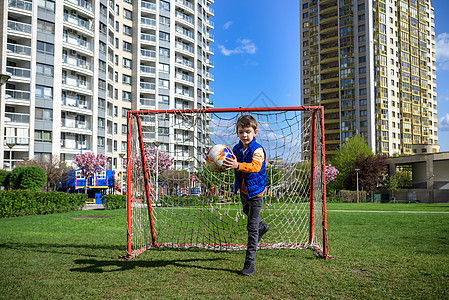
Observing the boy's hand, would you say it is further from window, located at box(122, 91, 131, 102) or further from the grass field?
window, located at box(122, 91, 131, 102)

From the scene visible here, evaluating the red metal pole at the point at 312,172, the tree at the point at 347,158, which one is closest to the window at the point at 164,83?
the tree at the point at 347,158

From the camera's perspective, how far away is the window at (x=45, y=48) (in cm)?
4338

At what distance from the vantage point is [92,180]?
33.4m

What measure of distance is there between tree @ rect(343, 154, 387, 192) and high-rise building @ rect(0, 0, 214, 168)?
2576 cm

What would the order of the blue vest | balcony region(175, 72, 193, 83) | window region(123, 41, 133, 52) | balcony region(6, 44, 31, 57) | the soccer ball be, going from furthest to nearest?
1. balcony region(175, 72, 193, 83)
2. window region(123, 41, 133, 52)
3. balcony region(6, 44, 31, 57)
4. the blue vest
5. the soccer ball

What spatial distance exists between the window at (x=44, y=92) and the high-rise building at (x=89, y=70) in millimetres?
110

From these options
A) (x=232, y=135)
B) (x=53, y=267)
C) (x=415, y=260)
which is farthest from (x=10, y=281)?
(x=415, y=260)

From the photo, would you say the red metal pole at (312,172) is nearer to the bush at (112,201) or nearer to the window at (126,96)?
the bush at (112,201)

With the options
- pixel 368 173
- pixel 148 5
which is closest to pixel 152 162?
pixel 368 173

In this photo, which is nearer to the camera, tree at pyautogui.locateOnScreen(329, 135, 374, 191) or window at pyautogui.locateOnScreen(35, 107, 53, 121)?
window at pyautogui.locateOnScreen(35, 107, 53, 121)

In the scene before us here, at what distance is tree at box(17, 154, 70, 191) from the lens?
37.4 meters

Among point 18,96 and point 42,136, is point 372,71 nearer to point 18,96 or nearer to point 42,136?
point 42,136

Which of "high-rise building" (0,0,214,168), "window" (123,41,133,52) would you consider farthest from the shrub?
"window" (123,41,133,52)

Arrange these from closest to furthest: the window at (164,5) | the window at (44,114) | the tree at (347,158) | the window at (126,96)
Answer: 1. the window at (44,114)
2. the window at (126,96)
3. the tree at (347,158)
4. the window at (164,5)
